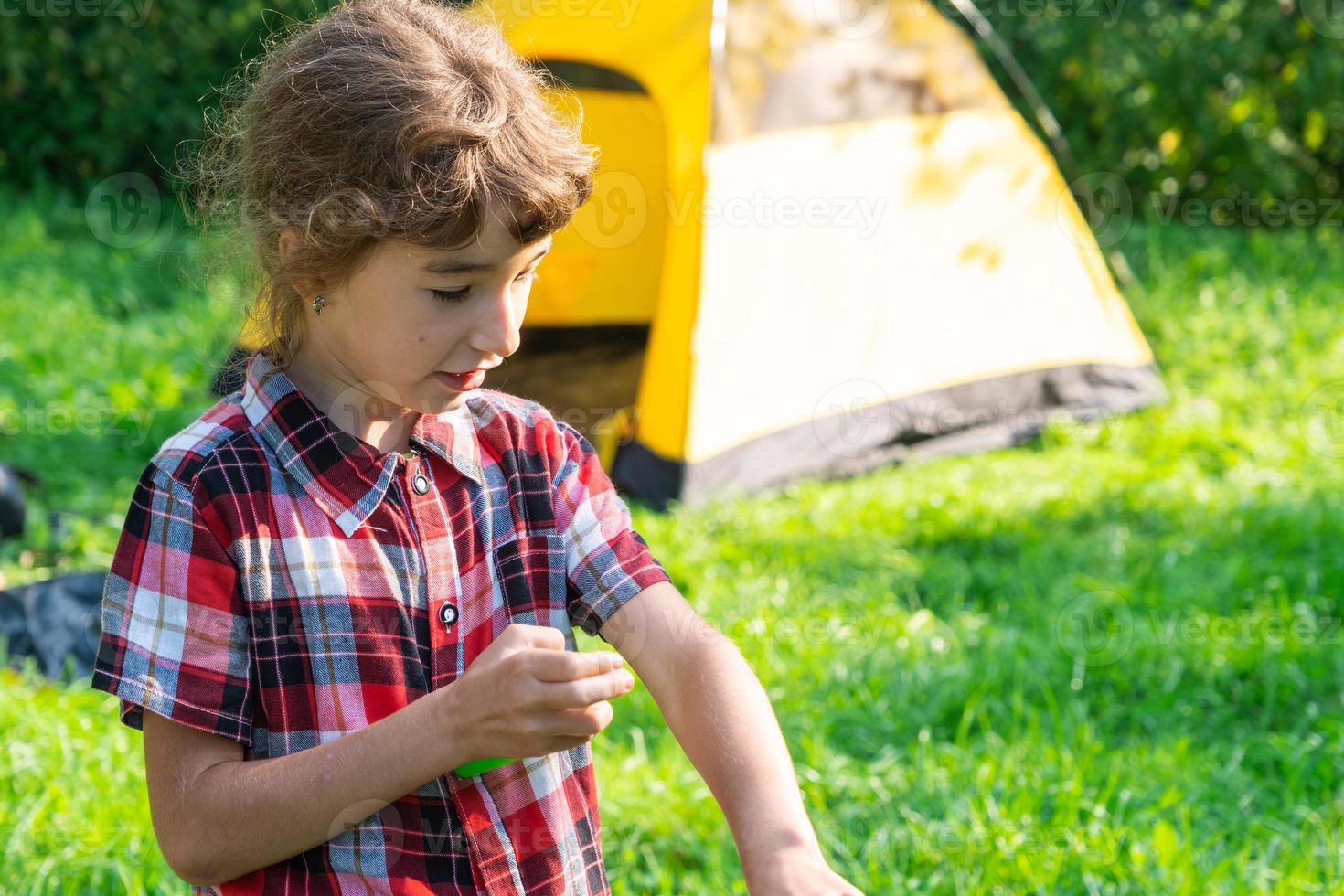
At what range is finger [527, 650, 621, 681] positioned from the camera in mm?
975

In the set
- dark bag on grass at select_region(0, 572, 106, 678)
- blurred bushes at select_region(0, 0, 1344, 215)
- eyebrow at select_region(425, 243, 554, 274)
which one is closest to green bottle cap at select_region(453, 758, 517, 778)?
eyebrow at select_region(425, 243, 554, 274)

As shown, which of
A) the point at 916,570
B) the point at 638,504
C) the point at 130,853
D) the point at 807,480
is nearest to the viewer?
the point at 130,853

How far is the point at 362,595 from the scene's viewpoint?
118cm

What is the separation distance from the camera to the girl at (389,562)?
1.09m

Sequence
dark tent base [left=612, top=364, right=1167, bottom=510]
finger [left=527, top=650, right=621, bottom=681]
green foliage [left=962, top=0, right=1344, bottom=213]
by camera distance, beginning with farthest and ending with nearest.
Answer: green foliage [left=962, top=0, right=1344, bottom=213], dark tent base [left=612, top=364, right=1167, bottom=510], finger [left=527, top=650, right=621, bottom=681]

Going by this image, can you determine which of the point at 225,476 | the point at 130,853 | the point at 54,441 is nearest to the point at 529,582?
the point at 225,476

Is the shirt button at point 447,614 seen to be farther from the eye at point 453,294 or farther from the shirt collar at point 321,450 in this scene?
the eye at point 453,294

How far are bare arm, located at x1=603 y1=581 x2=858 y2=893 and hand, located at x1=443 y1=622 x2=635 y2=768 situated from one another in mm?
175

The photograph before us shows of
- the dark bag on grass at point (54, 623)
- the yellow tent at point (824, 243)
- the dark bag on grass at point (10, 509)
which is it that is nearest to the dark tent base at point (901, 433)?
the yellow tent at point (824, 243)

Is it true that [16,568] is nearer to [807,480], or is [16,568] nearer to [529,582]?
[807,480]

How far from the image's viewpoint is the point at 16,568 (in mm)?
3254

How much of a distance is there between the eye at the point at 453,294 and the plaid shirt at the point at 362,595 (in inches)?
5.7

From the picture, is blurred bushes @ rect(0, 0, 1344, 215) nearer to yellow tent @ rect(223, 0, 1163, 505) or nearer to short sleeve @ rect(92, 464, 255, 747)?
yellow tent @ rect(223, 0, 1163, 505)

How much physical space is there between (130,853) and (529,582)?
3.46 feet
